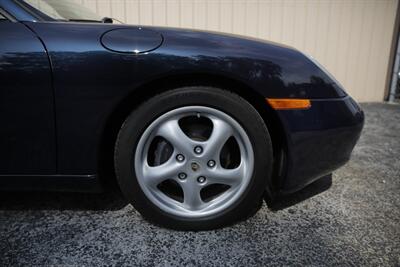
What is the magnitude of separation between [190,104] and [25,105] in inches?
29.2

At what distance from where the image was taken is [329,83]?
5.70 feet

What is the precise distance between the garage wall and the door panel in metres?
3.53

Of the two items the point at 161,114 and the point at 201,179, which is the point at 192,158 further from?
the point at 161,114

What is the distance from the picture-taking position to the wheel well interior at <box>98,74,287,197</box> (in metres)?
1.63

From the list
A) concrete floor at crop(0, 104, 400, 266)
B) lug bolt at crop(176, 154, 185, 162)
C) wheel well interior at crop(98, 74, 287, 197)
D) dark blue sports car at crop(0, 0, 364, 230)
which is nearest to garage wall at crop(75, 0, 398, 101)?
dark blue sports car at crop(0, 0, 364, 230)

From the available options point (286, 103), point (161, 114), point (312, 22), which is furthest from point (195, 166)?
point (312, 22)

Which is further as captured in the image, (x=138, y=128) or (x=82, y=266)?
(x=138, y=128)

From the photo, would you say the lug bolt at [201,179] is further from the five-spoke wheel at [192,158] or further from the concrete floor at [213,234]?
the concrete floor at [213,234]

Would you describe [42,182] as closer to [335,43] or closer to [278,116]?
[278,116]

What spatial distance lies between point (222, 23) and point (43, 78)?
3880mm

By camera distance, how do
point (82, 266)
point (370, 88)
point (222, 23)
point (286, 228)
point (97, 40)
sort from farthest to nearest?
point (370, 88) < point (222, 23) < point (286, 228) < point (97, 40) < point (82, 266)

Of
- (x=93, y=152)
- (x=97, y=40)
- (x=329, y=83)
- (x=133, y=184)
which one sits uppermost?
(x=97, y=40)

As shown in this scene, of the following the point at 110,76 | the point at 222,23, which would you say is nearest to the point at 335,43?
the point at 222,23

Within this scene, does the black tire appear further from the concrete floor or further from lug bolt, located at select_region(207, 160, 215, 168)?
lug bolt, located at select_region(207, 160, 215, 168)
